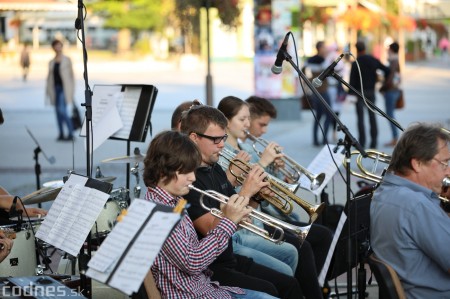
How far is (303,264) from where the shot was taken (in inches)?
233

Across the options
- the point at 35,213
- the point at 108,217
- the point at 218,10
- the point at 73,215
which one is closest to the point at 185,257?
the point at 73,215

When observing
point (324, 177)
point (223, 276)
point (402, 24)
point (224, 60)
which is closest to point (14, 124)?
point (324, 177)

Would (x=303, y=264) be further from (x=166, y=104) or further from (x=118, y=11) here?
(x=118, y=11)

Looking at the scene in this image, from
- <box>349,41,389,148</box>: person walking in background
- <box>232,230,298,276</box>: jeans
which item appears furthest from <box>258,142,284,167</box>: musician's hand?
<box>349,41,389,148</box>: person walking in background

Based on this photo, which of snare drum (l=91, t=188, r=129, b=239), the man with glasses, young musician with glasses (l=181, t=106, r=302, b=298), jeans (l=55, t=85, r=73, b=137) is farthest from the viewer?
jeans (l=55, t=85, r=73, b=137)

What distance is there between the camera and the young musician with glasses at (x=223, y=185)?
4873mm

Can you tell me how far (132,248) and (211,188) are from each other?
1696 millimetres

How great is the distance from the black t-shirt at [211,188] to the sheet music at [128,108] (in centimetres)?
133

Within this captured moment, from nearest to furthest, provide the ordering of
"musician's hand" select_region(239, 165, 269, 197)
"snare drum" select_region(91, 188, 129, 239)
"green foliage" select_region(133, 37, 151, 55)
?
"musician's hand" select_region(239, 165, 269, 197), "snare drum" select_region(91, 188, 129, 239), "green foliage" select_region(133, 37, 151, 55)

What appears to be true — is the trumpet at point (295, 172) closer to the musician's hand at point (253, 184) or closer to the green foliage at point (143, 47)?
the musician's hand at point (253, 184)

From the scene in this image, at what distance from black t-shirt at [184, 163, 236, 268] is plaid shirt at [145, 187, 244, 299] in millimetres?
399

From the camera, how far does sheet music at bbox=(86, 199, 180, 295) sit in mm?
3277

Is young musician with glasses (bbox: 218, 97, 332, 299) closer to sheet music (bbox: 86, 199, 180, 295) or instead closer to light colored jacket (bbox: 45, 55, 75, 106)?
sheet music (bbox: 86, 199, 180, 295)

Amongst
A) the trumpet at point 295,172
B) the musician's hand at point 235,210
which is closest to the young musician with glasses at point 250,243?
the trumpet at point 295,172
